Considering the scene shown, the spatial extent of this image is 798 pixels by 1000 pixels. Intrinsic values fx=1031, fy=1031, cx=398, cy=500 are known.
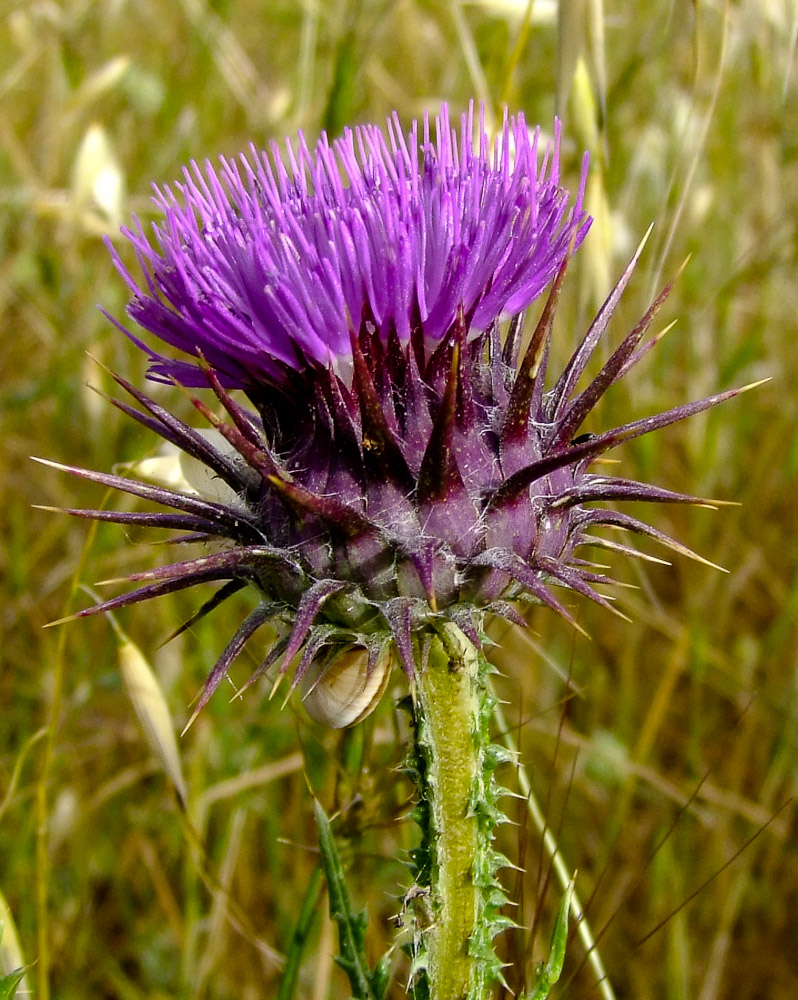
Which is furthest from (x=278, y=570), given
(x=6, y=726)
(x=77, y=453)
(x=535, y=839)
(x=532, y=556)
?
(x=77, y=453)

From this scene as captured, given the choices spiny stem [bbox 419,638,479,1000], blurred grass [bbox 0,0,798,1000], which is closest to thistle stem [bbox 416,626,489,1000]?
spiny stem [bbox 419,638,479,1000]

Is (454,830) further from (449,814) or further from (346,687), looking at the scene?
(346,687)

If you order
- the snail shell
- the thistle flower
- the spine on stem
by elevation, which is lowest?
the spine on stem

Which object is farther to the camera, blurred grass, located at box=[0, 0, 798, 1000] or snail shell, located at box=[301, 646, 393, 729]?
blurred grass, located at box=[0, 0, 798, 1000]

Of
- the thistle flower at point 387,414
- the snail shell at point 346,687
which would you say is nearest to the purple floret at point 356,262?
the thistle flower at point 387,414

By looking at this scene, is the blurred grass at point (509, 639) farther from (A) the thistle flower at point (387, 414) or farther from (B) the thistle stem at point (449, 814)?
(A) the thistle flower at point (387, 414)

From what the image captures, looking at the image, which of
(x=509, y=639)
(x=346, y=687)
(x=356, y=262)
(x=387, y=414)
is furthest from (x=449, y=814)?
(x=509, y=639)

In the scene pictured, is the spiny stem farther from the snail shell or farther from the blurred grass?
the blurred grass
